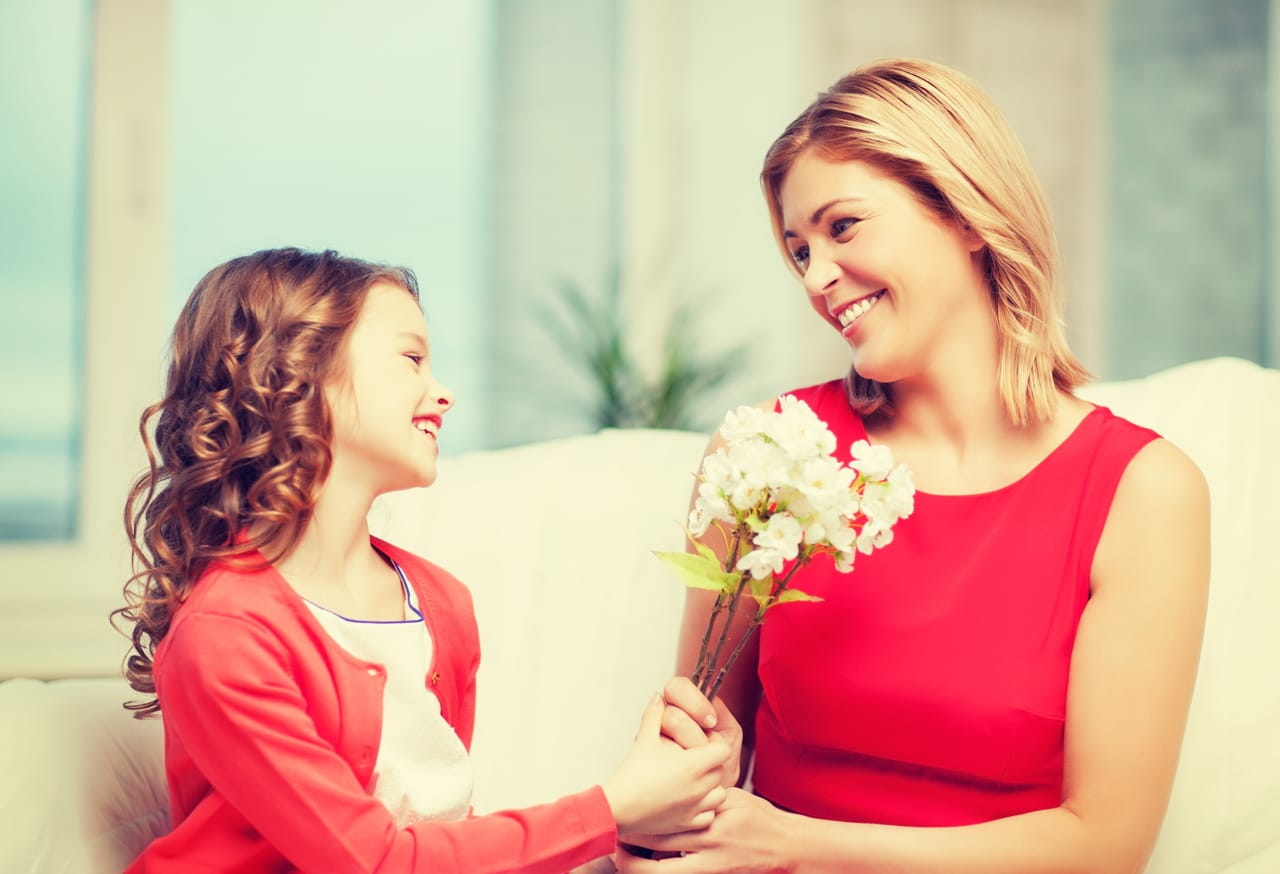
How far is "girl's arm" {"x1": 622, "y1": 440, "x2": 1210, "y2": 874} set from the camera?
1.30 m

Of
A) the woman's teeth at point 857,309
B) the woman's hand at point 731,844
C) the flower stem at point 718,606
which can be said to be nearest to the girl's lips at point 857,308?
the woman's teeth at point 857,309

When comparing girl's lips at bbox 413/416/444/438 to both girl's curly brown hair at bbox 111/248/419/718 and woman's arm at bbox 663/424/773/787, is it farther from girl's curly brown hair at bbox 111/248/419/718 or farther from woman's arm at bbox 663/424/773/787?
woman's arm at bbox 663/424/773/787

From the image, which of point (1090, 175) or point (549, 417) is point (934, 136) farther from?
point (1090, 175)

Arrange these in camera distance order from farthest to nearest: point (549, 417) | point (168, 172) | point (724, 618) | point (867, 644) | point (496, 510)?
point (549, 417), point (168, 172), point (496, 510), point (724, 618), point (867, 644)

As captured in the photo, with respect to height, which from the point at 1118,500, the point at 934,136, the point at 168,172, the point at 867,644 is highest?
the point at 934,136

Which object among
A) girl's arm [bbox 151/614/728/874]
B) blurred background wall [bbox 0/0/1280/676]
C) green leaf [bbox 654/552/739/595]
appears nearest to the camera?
girl's arm [bbox 151/614/728/874]

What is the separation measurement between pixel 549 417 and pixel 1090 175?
1.95 meters

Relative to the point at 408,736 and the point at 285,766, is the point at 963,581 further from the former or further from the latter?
the point at 285,766

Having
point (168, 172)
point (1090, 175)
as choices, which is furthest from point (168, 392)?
point (1090, 175)

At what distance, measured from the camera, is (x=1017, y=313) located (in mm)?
1490

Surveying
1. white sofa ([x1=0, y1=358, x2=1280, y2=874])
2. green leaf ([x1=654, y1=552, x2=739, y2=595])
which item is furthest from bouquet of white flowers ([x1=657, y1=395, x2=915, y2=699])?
white sofa ([x1=0, y1=358, x2=1280, y2=874])

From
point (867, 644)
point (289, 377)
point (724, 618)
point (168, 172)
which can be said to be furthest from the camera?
point (168, 172)

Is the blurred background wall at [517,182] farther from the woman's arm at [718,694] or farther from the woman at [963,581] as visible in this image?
the woman at [963,581]

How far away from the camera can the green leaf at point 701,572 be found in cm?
119
